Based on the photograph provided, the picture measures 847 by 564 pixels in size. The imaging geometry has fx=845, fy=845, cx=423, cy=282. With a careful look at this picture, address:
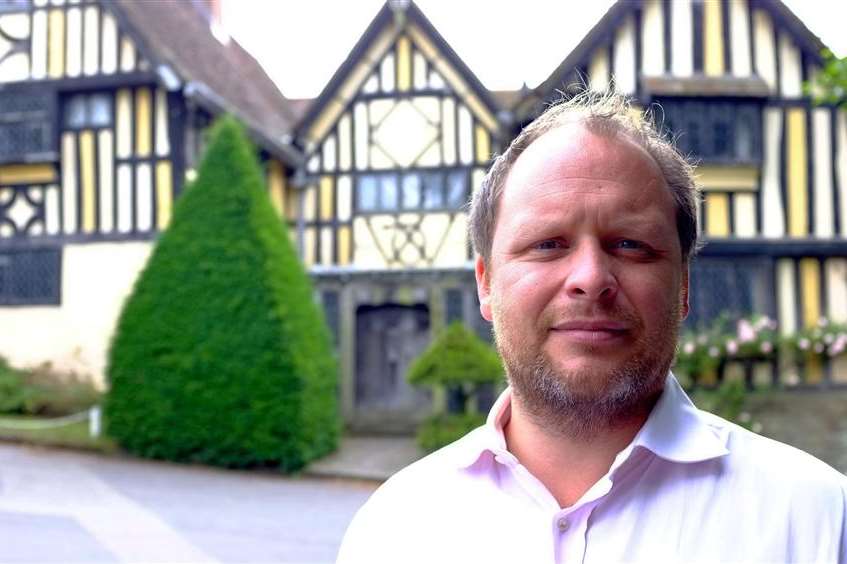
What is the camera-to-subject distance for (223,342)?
1045cm

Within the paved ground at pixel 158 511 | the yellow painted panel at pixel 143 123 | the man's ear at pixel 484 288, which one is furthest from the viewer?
the yellow painted panel at pixel 143 123

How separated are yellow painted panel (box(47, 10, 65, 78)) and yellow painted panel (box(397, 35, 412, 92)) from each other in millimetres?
5308

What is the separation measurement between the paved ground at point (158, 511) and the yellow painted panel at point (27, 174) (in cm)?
457

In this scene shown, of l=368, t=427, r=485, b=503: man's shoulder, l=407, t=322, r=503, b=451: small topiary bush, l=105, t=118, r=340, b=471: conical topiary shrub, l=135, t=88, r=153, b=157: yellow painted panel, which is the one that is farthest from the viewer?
l=135, t=88, r=153, b=157: yellow painted panel

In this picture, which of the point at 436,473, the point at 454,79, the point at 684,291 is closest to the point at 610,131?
the point at 684,291

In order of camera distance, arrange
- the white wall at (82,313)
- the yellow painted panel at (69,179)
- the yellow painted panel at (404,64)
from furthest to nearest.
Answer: the yellow painted panel at (69,179) → the white wall at (82,313) → the yellow painted panel at (404,64)

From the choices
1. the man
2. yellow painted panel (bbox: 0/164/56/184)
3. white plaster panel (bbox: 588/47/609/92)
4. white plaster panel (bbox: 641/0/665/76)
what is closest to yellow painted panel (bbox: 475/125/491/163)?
white plaster panel (bbox: 588/47/609/92)

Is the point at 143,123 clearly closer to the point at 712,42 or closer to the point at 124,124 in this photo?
the point at 124,124

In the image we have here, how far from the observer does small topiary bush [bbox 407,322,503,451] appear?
1073 centimetres

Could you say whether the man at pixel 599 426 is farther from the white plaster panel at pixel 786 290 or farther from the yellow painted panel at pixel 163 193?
the yellow painted panel at pixel 163 193

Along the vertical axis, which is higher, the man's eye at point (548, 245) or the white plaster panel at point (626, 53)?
the white plaster panel at point (626, 53)

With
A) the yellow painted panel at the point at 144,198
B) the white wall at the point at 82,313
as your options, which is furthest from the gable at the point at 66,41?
the white wall at the point at 82,313

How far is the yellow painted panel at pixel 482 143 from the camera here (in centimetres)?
1270

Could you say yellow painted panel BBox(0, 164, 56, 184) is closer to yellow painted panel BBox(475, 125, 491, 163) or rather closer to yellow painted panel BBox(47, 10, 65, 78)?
yellow painted panel BBox(47, 10, 65, 78)
